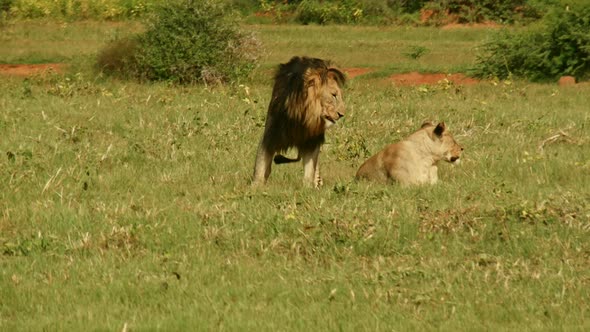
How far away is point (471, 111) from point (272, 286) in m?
8.74

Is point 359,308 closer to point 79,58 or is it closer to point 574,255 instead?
point 574,255

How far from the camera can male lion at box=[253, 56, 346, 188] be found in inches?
407

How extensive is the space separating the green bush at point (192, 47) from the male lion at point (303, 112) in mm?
10205

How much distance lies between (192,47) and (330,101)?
11234 millimetres

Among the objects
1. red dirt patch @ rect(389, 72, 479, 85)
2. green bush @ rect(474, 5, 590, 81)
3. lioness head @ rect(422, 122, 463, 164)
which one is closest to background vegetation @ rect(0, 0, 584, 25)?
red dirt patch @ rect(389, 72, 479, 85)

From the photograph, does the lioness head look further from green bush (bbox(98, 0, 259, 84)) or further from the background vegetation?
the background vegetation

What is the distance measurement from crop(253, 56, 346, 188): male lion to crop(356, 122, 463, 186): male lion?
1.98 ft

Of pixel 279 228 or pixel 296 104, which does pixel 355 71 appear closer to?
pixel 296 104

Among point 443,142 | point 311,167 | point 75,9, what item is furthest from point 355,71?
point 311,167

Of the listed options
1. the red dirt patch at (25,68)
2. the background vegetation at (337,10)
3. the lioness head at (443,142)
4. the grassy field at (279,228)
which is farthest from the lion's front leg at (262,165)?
the background vegetation at (337,10)

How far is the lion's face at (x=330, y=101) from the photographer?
1034 centimetres

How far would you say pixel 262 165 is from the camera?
10680mm

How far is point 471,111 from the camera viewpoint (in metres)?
15.3

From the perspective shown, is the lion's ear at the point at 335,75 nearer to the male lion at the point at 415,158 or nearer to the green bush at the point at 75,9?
the male lion at the point at 415,158
